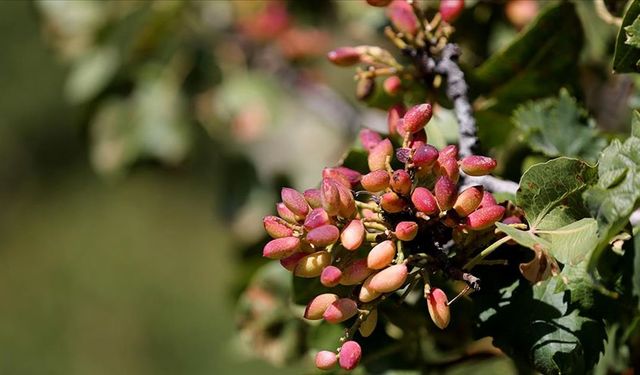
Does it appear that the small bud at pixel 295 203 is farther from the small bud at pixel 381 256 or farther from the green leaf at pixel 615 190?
the green leaf at pixel 615 190

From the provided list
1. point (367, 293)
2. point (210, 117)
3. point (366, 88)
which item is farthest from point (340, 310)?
point (210, 117)

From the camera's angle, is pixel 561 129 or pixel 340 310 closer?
pixel 340 310

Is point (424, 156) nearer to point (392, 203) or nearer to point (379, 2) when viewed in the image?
point (392, 203)

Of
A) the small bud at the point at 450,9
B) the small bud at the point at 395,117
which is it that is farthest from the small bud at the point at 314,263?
the small bud at the point at 450,9

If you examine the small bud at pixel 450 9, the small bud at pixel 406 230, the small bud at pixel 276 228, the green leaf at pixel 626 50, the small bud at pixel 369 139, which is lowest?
the small bud at pixel 276 228

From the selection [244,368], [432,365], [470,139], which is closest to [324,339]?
[432,365]

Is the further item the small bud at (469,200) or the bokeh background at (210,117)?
the bokeh background at (210,117)
